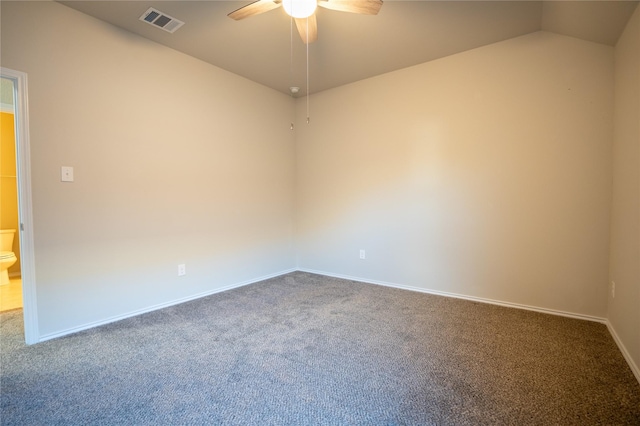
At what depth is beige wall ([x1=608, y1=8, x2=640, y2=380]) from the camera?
1843 millimetres

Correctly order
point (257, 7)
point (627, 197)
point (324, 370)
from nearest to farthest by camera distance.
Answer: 1. point (324, 370)
2. point (257, 7)
3. point (627, 197)

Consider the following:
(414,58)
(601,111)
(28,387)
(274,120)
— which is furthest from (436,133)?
(28,387)

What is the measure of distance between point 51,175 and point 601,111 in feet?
14.8

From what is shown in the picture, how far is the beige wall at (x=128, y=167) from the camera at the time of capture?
219 cm

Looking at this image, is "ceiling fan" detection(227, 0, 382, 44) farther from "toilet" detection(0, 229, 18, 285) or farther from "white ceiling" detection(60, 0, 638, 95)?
"toilet" detection(0, 229, 18, 285)

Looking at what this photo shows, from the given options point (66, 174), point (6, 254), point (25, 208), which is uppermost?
point (66, 174)

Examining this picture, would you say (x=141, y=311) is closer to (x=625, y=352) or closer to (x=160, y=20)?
(x=160, y=20)

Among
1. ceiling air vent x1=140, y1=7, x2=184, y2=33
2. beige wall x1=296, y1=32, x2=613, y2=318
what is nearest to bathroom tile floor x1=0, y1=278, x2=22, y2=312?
ceiling air vent x1=140, y1=7, x2=184, y2=33

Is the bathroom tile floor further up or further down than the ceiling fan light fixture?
further down

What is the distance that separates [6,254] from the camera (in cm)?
368

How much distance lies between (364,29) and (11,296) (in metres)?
4.69

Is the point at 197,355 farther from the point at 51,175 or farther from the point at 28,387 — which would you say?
the point at 51,175

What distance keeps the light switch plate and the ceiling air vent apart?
1.38 metres

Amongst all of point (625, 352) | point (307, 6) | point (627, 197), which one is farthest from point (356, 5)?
point (625, 352)
